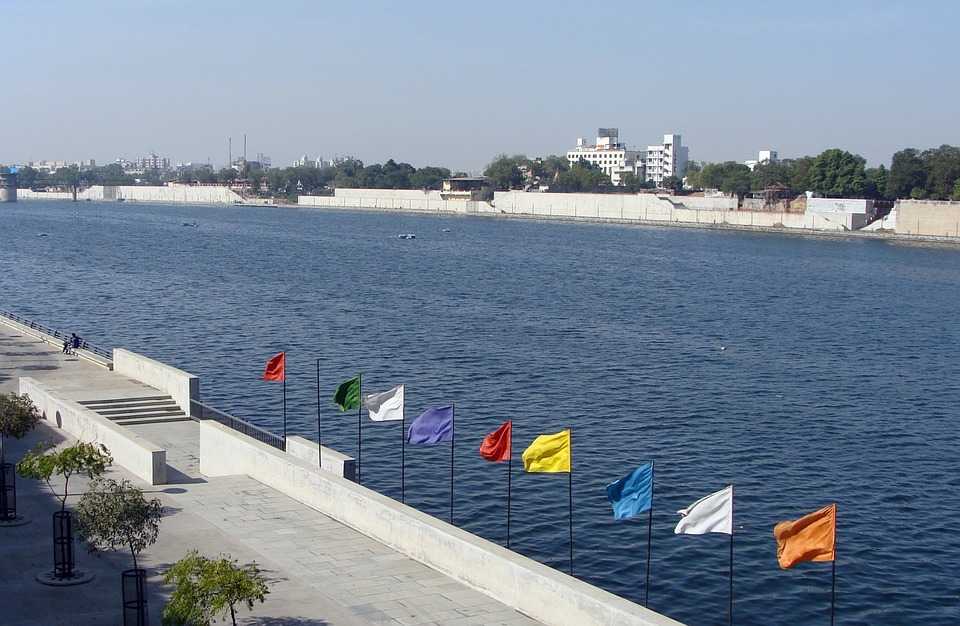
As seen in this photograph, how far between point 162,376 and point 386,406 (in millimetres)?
11693

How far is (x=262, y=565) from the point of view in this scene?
1677 cm

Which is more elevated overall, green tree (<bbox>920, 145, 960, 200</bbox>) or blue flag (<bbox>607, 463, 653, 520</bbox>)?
green tree (<bbox>920, 145, 960, 200</bbox>)

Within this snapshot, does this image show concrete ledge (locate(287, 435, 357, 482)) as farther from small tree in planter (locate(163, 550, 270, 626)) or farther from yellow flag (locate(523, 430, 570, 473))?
small tree in planter (locate(163, 550, 270, 626))

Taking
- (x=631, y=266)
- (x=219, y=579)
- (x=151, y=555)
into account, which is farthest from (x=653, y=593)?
(x=631, y=266)

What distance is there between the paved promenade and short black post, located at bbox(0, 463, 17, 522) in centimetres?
36

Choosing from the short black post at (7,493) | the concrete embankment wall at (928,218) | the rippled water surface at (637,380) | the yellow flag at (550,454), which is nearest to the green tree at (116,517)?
the short black post at (7,493)

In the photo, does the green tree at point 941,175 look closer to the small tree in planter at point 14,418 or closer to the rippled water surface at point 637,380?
the rippled water surface at point 637,380

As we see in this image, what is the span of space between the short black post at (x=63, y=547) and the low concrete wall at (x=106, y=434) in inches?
197

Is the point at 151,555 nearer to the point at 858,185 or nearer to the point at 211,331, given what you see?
the point at 211,331

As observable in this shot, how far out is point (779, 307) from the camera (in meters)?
70.4

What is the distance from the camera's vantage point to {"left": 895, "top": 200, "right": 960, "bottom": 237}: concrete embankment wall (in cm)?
13938

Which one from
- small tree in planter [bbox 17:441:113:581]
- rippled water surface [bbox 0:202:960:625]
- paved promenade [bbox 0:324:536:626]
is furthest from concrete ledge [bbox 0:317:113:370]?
small tree in planter [bbox 17:441:113:581]

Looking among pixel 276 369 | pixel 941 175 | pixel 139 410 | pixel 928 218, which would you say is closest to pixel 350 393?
pixel 276 369

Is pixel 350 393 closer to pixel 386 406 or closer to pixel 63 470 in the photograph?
pixel 386 406
